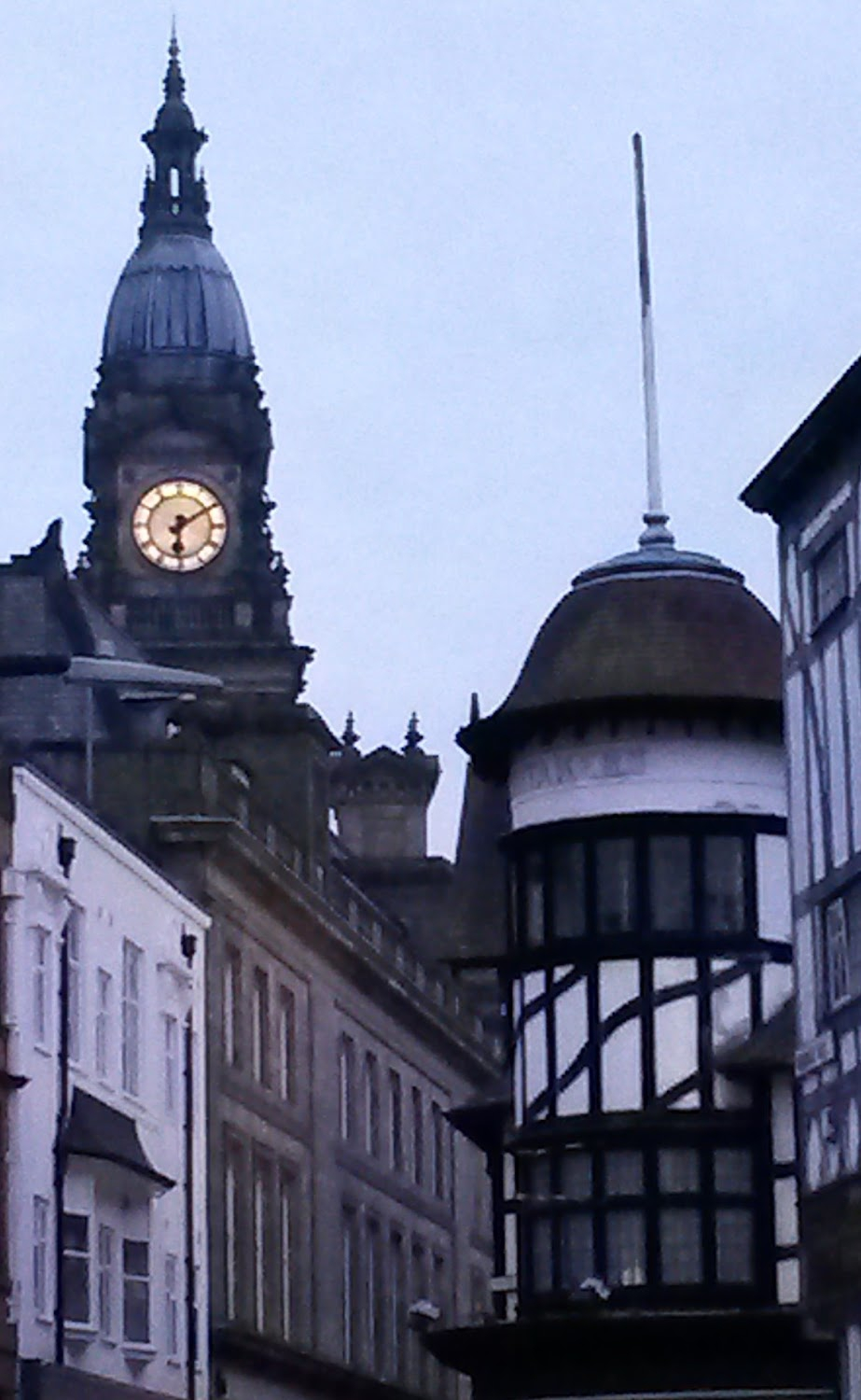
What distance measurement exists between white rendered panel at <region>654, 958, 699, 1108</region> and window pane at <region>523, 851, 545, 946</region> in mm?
1849

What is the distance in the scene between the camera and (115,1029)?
58.7m

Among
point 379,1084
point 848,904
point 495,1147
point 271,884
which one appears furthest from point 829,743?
point 379,1084

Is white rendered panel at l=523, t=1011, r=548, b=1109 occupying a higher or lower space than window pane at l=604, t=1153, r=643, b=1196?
higher

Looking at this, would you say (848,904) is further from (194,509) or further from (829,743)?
(194,509)

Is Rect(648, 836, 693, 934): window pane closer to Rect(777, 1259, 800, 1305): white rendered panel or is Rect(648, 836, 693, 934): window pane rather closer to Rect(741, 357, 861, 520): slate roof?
Rect(777, 1259, 800, 1305): white rendered panel

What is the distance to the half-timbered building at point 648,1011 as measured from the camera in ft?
173

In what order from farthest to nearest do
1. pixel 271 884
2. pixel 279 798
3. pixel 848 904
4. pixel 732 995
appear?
pixel 279 798
pixel 271 884
pixel 732 995
pixel 848 904

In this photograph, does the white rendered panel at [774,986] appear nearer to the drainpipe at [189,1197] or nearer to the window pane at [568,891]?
the window pane at [568,891]

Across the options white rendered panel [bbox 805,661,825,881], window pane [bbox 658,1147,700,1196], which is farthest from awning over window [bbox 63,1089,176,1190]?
white rendered panel [bbox 805,661,825,881]

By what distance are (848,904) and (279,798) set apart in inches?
1482

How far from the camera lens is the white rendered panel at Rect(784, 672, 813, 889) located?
135 feet


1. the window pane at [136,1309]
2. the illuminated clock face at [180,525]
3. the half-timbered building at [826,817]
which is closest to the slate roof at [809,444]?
the half-timbered building at [826,817]

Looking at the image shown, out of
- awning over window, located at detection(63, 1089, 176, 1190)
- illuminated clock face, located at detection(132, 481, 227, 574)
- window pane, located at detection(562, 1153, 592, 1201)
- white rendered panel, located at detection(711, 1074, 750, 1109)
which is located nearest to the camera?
white rendered panel, located at detection(711, 1074, 750, 1109)

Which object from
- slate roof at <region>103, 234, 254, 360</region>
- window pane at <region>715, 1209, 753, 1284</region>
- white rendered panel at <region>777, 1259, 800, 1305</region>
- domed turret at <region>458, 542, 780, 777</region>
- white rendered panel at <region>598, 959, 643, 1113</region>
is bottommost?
white rendered panel at <region>777, 1259, 800, 1305</region>
